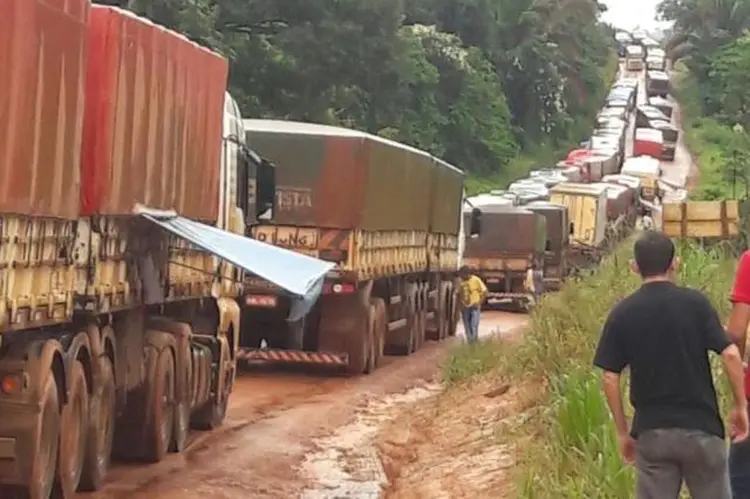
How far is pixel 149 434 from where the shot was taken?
1295 centimetres

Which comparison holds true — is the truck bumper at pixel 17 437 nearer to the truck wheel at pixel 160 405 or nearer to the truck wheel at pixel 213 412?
the truck wheel at pixel 160 405

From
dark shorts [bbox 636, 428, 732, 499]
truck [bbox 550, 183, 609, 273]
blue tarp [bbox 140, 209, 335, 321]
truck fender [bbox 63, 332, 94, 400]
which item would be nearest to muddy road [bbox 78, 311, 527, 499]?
truck fender [bbox 63, 332, 94, 400]

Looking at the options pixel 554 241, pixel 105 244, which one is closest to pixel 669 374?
pixel 105 244

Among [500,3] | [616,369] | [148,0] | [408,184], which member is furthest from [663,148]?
[616,369]

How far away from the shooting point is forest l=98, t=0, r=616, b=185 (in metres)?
42.7

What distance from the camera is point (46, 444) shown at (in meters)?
9.95

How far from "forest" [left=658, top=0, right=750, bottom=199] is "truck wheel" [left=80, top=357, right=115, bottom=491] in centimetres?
5639

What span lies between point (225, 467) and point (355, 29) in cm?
3034

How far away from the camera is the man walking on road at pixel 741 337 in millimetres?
7523

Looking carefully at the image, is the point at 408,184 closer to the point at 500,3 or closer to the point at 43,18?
the point at 43,18

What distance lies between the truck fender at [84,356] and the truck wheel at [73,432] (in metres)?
0.07

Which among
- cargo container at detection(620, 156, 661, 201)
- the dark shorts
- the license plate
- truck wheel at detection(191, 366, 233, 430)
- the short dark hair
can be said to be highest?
cargo container at detection(620, 156, 661, 201)

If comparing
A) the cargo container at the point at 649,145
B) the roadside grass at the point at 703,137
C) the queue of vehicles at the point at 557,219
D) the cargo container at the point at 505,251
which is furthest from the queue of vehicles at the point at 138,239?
the cargo container at the point at 649,145

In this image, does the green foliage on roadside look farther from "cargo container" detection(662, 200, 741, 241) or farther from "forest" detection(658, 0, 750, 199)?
"forest" detection(658, 0, 750, 199)
